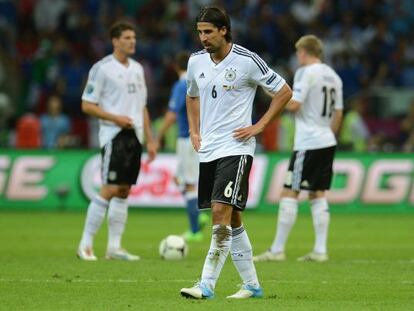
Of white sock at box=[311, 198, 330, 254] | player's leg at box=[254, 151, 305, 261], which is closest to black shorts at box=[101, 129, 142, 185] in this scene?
player's leg at box=[254, 151, 305, 261]

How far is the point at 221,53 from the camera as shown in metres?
9.29

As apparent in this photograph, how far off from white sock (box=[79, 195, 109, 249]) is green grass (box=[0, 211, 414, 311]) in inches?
10.5

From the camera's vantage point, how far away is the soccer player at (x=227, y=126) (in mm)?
9094

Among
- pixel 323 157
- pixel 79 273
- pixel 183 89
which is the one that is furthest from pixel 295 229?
pixel 79 273

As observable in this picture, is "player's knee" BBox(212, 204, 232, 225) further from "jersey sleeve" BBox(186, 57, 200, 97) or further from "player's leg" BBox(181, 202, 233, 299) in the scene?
"jersey sleeve" BBox(186, 57, 200, 97)

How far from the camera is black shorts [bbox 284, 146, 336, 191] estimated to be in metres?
13.0

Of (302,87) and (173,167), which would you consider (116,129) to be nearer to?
(302,87)

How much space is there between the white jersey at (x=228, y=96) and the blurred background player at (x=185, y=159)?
6.08 metres

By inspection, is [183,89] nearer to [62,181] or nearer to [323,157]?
[323,157]

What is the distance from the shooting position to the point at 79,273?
36.7ft

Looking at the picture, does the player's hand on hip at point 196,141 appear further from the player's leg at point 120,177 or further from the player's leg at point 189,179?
the player's leg at point 189,179

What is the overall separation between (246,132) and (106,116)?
3.76 m

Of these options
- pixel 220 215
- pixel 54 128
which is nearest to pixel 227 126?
pixel 220 215

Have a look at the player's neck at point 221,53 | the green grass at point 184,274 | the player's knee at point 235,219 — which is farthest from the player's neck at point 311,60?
the player's knee at point 235,219
